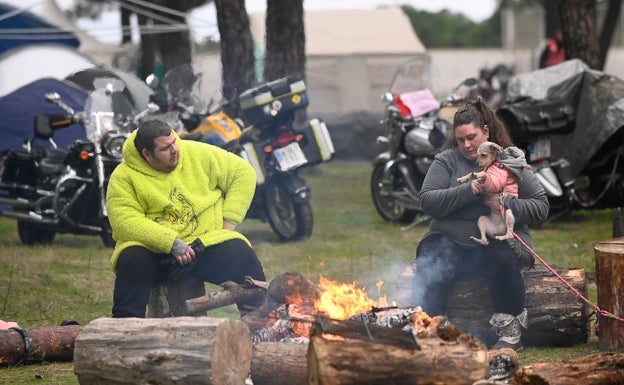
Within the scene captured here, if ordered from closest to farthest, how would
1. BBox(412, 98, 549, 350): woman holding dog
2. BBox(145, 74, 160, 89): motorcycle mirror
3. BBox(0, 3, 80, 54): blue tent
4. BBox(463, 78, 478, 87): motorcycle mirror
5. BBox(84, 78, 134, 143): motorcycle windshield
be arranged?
BBox(412, 98, 549, 350): woman holding dog
BBox(84, 78, 134, 143): motorcycle windshield
BBox(145, 74, 160, 89): motorcycle mirror
BBox(463, 78, 478, 87): motorcycle mirror
BBox(0, 3, 80, 54): blue tent

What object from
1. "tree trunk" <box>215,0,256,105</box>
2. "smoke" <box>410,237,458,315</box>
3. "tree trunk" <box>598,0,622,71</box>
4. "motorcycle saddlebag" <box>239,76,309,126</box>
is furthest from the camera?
"tree trunk" <box>598,0,622,71</box>

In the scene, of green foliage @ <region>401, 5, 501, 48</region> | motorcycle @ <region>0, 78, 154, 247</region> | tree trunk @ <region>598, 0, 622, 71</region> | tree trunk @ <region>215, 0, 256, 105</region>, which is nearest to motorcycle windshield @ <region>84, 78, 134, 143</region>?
motorcycle @ <region>0, 78, 154, 247</region>

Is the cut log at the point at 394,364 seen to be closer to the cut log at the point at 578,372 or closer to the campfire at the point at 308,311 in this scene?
the cut log at the point at 578,372

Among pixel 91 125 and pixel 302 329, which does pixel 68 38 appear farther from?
pixel 302 329

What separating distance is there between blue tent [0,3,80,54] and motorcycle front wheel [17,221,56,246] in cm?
878

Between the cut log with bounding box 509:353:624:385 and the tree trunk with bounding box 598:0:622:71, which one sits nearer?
the cut log with bounding box 509:353:624:385

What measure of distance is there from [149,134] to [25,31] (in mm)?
14768

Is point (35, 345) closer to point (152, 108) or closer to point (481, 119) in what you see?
point (481, 119)

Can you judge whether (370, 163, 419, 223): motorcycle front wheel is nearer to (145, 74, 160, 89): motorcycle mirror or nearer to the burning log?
(145, 74, 160, 89): motorcycle mirror

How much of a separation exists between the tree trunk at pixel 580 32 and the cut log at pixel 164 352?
9.87m

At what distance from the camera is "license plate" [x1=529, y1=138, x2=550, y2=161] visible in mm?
12062

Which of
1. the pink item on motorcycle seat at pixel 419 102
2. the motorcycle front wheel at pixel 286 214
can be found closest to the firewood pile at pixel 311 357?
the motorcycle front wheel at pixel 286 214

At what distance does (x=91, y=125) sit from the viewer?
1204 cm

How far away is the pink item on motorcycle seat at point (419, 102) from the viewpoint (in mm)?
12750
